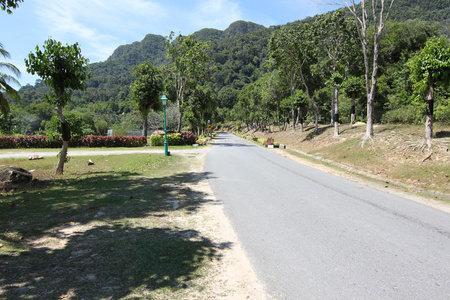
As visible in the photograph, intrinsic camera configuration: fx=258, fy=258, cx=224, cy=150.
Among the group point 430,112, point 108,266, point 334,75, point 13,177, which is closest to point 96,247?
point 108,266

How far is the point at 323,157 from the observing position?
17.2 m

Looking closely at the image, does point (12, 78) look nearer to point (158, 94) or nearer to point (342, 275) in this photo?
point (158, 94)

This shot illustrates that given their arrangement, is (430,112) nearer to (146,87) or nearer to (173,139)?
(173,139)

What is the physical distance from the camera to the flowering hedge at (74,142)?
24609 mm

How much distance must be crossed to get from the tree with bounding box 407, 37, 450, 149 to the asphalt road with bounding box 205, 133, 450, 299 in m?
6.36

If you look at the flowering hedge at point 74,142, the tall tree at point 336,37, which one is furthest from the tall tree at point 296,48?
the flowering hedge at point 74,142

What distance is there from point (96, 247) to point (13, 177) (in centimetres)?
642

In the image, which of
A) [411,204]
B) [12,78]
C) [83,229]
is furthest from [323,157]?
[12,78]

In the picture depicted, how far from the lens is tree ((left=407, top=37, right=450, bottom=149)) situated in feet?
34.2

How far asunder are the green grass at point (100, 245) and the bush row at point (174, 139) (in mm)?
18024

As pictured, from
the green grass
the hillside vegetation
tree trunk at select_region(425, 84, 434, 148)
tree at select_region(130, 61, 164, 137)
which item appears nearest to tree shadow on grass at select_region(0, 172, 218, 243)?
the green grass

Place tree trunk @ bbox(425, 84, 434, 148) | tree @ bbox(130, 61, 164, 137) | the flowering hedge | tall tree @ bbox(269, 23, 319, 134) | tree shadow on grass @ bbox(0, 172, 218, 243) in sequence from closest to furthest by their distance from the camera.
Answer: tree shadow on grass @ bbox(0, 172, 218, 243), tree trunk @ bbox(425, 84, 434, 148), the flowering hedge, tall tree @ bbox(269, 23, 319, 134), tree @ bbox(130, 61, 164, 137)

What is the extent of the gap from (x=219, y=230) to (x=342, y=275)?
2.29m

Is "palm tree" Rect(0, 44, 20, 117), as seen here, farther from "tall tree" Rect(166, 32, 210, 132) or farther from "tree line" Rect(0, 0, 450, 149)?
"tall tree" Rect(166, 32, 210, 132)
